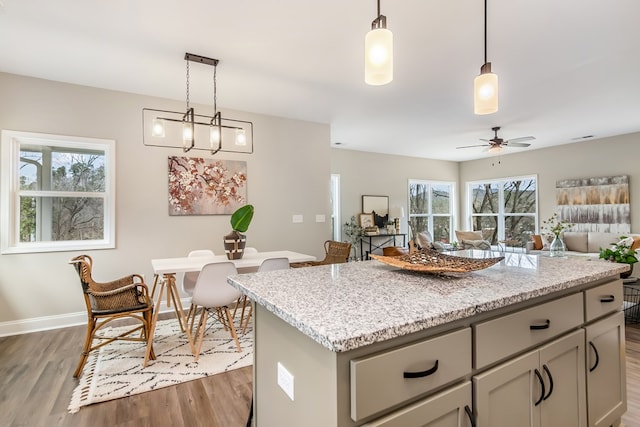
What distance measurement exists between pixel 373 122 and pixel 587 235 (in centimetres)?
455

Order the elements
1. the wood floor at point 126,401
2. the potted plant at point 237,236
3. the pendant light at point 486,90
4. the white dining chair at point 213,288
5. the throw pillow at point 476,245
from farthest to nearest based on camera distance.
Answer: the throw pillow at point 476,245, the potted plant at point 237,236, the white dining chair at point 213,288, the wood floor at point 126,401, the pendant light at point 486,90

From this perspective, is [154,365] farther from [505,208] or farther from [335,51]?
[505,208]

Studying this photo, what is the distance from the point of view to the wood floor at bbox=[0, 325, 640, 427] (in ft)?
6.14

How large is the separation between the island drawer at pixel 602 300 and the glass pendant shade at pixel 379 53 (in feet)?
4.44

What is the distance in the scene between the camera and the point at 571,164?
6.42 meters

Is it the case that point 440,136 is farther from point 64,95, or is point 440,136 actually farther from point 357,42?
point 64,95

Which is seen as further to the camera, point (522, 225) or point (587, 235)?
point (522, 225)

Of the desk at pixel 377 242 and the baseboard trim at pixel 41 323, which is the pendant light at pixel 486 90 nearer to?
the baseboard trim at pixel 41 323

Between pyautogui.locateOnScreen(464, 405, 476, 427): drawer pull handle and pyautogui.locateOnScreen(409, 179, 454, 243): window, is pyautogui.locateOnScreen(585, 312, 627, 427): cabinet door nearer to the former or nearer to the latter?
pyautogui.locateOnScreen(464, 405, 476, 427): drawer pull handle

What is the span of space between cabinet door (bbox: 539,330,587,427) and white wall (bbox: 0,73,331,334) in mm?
3647

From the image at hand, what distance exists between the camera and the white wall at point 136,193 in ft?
10.8

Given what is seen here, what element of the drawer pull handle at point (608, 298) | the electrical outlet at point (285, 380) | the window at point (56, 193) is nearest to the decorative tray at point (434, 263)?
the drawer pull handle at point (608, 298)

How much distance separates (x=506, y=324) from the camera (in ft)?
3.64

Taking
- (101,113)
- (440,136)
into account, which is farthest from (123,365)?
(440,136)
